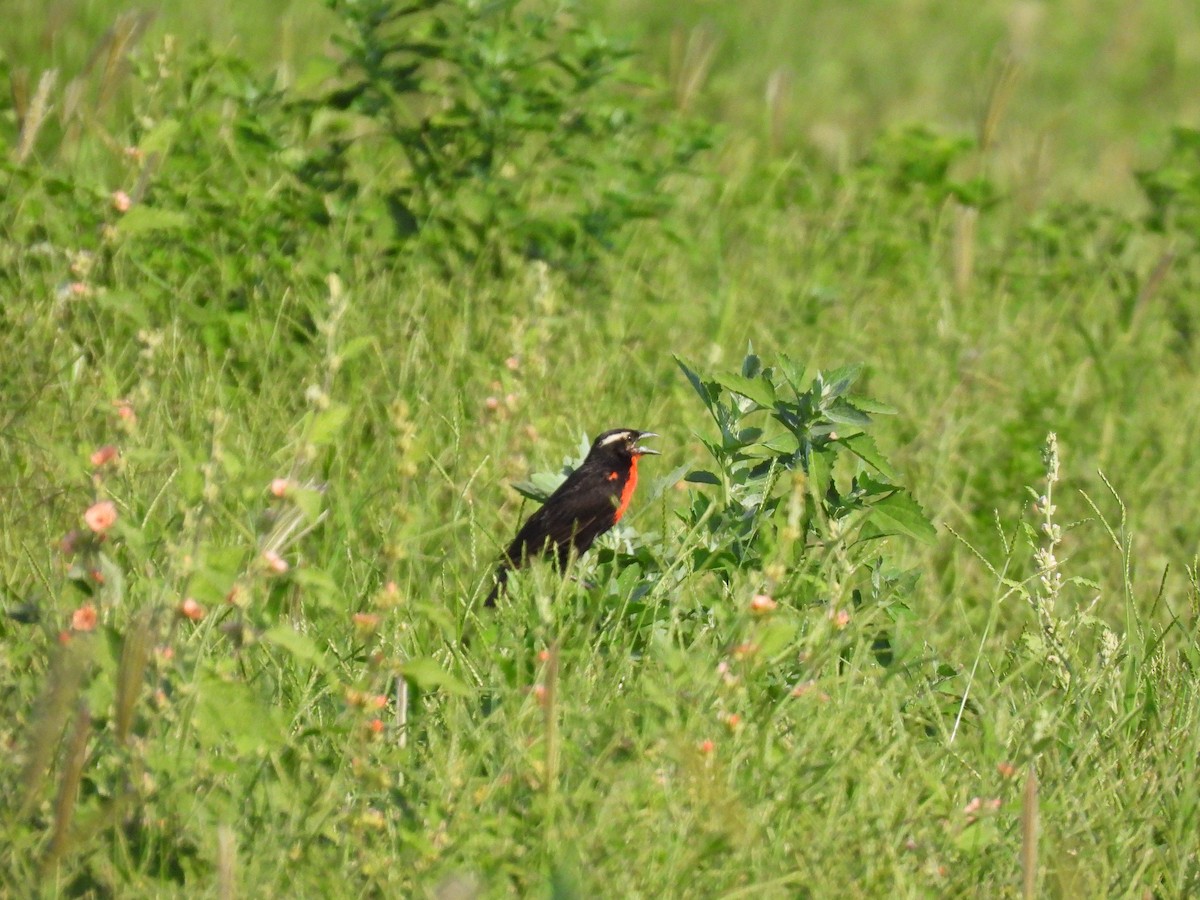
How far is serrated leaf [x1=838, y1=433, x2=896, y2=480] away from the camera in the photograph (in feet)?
12.2

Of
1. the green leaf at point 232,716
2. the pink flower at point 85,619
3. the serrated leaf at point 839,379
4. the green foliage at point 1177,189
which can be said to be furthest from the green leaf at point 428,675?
the green foliage at point 1177,189

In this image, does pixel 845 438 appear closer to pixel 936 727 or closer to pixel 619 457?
pixel 936 727

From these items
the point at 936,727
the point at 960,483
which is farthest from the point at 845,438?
the point at 960,483

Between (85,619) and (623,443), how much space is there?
2.40 metres

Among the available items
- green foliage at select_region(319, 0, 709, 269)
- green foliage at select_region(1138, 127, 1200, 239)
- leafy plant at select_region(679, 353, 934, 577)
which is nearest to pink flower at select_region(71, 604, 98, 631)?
leafy plant at select_region(679, 353, 934, 577)

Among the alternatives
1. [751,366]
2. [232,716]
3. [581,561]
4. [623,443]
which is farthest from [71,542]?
[623,443]

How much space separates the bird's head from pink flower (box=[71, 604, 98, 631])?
2081 millimetres

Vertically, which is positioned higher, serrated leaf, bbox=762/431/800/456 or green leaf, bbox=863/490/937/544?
serrated leaf, bbox=762/431/800/456

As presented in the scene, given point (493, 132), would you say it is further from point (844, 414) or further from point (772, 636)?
point (772, 636)

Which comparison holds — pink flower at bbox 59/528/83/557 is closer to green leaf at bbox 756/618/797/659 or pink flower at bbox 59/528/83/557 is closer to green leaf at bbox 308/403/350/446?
green leaf at bbox 308/403/350/446

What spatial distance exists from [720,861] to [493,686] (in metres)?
0.69

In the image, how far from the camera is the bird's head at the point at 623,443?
4.84 metres

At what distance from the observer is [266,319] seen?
5387mm

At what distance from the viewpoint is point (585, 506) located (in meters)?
4.45
